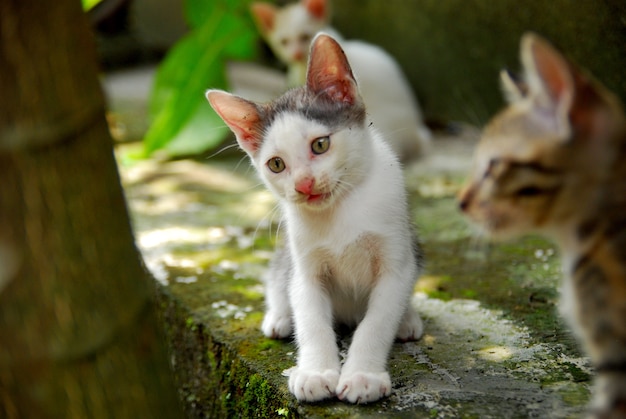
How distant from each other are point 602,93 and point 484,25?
118 inches

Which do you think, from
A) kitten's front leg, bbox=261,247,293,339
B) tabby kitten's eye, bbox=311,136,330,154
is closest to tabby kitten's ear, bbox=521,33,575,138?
tabby kitten's eye, bbox=311,136,330,154

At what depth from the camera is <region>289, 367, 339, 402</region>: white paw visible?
75.3 inches

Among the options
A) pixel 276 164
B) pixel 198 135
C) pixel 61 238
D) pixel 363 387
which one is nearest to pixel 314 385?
pixel 363 387

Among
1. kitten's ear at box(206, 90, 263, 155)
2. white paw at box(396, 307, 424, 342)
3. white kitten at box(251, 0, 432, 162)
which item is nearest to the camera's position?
kitten's ear at box(206, 90, 263, 155)

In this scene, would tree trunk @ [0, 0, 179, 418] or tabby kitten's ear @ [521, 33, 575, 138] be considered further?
tree trunk @ [0, 0, 179, 418]

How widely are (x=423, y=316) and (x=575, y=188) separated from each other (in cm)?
109

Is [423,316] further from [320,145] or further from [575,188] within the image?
[575,188]

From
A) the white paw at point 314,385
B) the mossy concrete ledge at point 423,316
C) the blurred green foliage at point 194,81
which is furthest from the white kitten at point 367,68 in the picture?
the white paw at point 314,385

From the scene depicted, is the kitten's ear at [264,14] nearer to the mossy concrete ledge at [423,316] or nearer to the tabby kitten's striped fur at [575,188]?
the mossy concrete ledge at [423,316]

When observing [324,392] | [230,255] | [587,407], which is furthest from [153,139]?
[587,407]

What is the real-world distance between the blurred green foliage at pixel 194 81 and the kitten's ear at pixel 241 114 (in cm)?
222

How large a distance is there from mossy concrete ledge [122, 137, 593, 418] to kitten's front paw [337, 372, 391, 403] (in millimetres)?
24

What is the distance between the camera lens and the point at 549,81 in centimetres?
→ 145

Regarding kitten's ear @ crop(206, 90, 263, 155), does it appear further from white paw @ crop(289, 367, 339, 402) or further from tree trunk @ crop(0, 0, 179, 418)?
white paw @ crop(289, 367, 339, 402)
